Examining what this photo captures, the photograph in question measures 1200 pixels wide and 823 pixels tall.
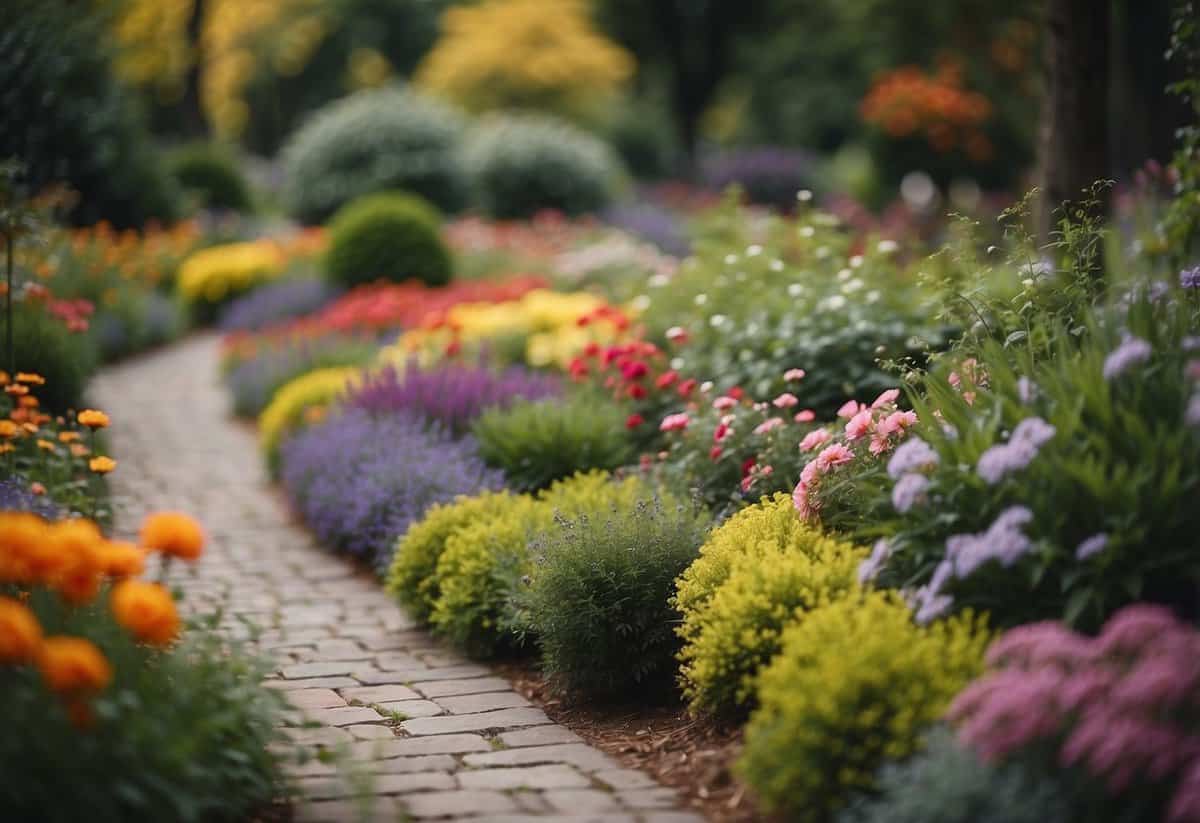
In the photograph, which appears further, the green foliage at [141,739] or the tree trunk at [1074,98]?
the tree trunk at [1074,98]

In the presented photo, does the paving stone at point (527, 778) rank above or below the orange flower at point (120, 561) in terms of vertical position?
below

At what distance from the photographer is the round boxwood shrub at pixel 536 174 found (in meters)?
17.6

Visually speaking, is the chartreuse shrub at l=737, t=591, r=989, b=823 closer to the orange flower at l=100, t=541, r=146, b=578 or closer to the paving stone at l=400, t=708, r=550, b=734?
the paving stone at l=400, t=708, r=550, b=734

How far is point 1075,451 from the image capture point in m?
3.26

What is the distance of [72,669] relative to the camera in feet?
8.07

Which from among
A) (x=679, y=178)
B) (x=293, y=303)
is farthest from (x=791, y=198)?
(x=293, y=303)

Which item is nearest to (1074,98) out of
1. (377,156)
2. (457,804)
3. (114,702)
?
(457,804)

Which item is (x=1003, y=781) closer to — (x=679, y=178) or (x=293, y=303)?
(x=293, y=303)

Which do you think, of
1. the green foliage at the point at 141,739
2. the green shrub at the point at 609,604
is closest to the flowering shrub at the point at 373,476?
the green shrub at the point at 609,604

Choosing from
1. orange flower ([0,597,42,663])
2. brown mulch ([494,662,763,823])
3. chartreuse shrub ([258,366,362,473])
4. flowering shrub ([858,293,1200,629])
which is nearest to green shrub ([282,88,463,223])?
chartreuse shrub ([258,366,362,473])

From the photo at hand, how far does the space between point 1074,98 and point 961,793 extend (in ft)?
16.1

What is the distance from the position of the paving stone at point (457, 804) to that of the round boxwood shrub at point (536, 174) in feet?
48.9

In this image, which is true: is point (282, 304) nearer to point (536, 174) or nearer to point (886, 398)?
point (536, 174)

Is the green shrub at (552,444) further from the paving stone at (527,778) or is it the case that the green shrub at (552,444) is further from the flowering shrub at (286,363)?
the flowering shrub at (286,363)
